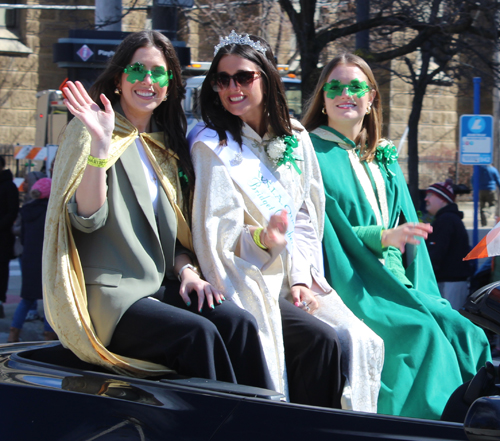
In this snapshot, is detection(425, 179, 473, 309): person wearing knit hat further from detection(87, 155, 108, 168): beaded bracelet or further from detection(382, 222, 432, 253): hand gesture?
detection(87, 155, 108, 168): beaded bracelet

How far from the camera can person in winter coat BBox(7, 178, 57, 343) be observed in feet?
20.8

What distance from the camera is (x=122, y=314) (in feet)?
7.63

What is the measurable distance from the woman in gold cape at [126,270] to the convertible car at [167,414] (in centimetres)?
16

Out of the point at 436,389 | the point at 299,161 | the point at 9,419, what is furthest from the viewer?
the point at 299,161

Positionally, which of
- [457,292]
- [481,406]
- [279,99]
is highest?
[279,99]

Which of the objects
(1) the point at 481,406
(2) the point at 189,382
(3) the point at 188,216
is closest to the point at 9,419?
(2) the point at 189,382

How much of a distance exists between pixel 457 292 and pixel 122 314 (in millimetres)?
4402

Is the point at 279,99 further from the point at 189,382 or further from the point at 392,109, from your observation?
the point at 392,109

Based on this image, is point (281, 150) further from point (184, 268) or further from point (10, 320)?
point (10, 320)

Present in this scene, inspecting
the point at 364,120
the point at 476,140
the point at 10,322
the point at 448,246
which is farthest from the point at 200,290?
the point at 476,140

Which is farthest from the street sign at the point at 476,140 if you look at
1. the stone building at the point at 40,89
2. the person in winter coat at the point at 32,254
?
the stone building at the point at 40,89

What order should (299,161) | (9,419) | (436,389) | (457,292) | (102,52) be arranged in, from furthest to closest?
(102,52), (457,292), (299,161), (436,389), (9,419)

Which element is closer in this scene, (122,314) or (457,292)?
(122,314)

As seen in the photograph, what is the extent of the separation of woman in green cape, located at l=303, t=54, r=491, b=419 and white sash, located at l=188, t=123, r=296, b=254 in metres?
0.30
